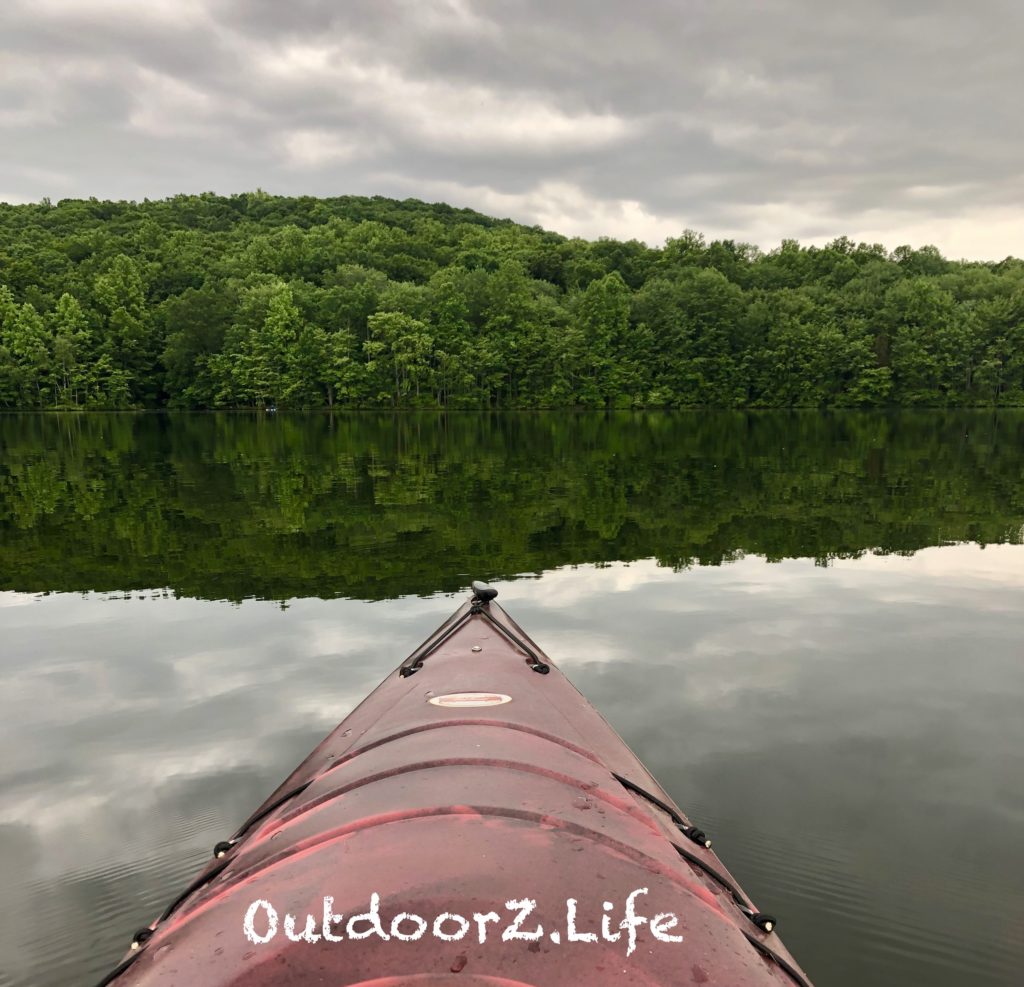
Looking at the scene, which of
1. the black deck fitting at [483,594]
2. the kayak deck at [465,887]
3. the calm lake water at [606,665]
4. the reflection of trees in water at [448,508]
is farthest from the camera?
the reflection of trees in water at [448,508]

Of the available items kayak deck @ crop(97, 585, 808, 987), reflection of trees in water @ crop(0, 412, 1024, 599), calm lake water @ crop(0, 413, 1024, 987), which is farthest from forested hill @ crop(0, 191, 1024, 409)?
kayak deck @ crop(97, 585, 808, 987)

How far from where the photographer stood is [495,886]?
84.4 inches

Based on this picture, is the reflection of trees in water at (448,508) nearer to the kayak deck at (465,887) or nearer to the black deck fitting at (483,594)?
the black deck fitting at (483,594)

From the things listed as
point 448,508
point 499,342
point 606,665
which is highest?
point 499,342

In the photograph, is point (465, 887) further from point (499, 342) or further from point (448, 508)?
point (499, 342)

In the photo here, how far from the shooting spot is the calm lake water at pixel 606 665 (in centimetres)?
471

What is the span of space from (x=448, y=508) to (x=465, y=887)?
612 inches

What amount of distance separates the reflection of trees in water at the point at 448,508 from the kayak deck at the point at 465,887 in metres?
8.25

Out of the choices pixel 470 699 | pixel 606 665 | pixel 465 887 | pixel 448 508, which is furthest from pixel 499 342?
pixel 465 887

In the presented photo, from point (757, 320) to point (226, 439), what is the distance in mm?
53679

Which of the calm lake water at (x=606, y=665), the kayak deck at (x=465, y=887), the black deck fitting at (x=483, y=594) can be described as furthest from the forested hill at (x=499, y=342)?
the kayak deck at (x=465, y=887)

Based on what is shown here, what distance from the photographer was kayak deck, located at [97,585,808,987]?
1959 millimetres

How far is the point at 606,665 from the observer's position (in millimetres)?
8586

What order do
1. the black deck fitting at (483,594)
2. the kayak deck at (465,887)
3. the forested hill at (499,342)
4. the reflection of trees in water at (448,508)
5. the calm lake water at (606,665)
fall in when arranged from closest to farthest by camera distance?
the kayak deck at (465,887), the calm lake water at (606,665), the black deck fitting at (483,594), the reflection of trees in water at (448,508), the forested hill at (499,342)
